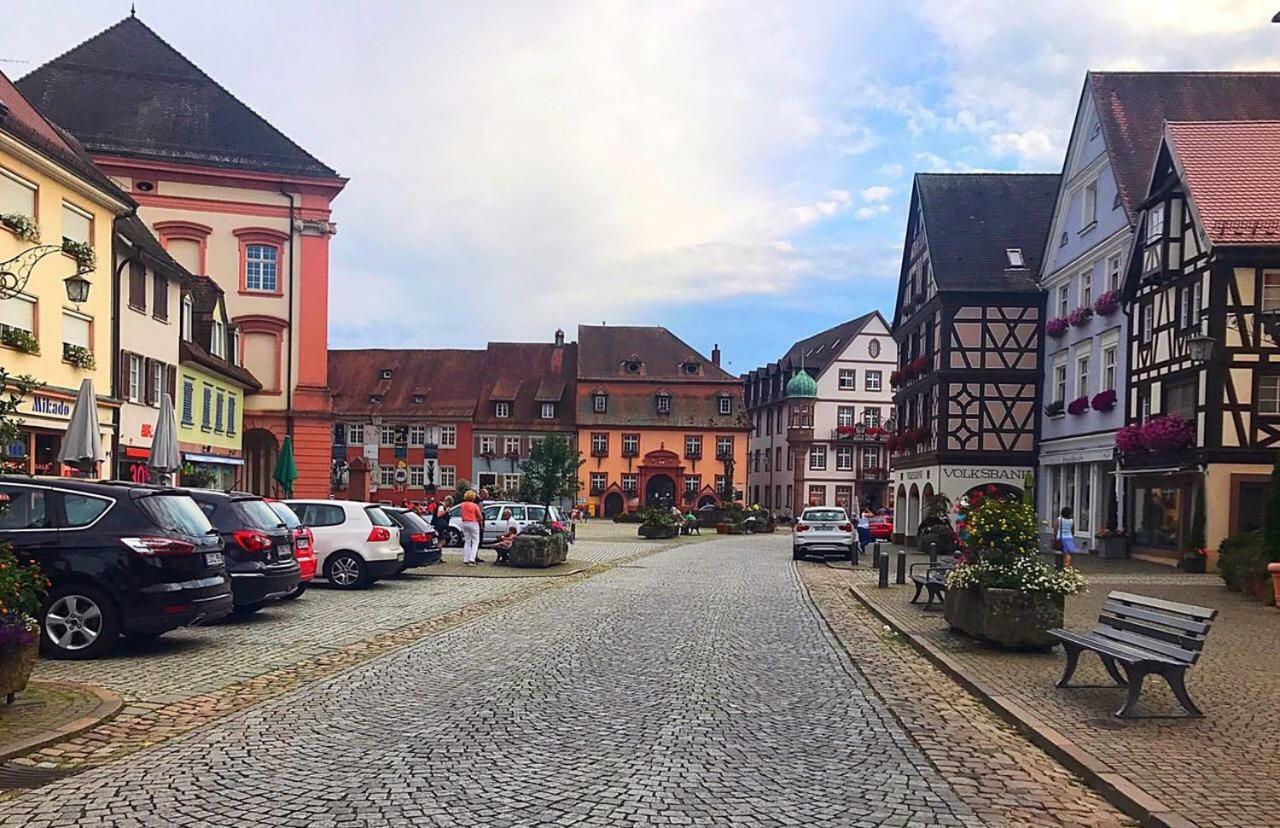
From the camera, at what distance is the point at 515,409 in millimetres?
88625

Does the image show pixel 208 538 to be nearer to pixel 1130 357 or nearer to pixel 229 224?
pixel 1130 357

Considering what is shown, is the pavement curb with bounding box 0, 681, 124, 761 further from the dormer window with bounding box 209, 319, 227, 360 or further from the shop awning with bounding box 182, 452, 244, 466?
the dormer window with bounding box 209, 319, 227, 360

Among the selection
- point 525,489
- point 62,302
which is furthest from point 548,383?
point 62,302

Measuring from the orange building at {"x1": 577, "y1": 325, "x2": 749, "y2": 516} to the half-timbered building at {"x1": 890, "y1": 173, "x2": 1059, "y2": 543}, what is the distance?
39.2 m

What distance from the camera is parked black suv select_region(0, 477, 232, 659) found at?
11.5 metres

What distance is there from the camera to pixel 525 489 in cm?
6197

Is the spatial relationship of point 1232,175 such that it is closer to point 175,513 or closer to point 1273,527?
point 1273,527

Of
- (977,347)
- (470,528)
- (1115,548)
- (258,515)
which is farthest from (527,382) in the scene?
(258,515)

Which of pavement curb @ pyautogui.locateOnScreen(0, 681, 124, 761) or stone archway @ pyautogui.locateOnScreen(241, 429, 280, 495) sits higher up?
stone archway @ pyautogui.locateOnScreen(241, 429, 280, 495)

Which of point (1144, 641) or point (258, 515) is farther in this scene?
point (258, 515)

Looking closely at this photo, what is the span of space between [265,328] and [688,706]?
4097 centimetres

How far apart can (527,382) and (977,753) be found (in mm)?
82866

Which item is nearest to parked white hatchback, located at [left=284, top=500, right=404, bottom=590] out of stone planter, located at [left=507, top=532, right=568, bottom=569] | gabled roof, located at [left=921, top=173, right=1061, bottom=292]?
stone planter, located at [left=507, top=532, right=568, bottom=569]

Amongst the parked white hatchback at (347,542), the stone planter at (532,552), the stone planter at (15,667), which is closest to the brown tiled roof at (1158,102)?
the stone planter at (532,552)
